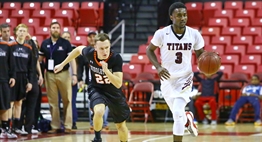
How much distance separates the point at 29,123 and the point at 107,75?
13.1 ft

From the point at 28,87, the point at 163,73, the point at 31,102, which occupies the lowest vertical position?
the point at 31,102

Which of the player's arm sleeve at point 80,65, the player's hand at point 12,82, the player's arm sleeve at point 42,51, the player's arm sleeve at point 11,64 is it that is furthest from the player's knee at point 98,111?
the player's arm sleeve at point 80,65

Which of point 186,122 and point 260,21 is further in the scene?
point 260,21

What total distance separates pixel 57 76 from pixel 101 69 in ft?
12.3

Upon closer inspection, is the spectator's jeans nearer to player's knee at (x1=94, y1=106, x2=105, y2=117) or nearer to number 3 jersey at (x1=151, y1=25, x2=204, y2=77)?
player's knee at (x1=94, y1=106, x2=105, y2=117)

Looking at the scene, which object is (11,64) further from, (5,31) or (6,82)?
(5,31)

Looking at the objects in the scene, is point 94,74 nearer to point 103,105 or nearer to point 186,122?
point 103,105

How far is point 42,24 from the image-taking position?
58.9ft

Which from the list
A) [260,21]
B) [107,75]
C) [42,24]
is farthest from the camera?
[42,24]

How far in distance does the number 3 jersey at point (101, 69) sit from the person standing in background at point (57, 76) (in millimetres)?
3422

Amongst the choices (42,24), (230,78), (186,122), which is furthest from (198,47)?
(42,24)

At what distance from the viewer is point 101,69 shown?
7215 millimetres

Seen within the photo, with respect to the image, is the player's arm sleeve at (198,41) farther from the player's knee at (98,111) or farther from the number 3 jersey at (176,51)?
the player's knee at (98,111)

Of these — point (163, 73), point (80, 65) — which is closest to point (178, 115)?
point (163, 73)
